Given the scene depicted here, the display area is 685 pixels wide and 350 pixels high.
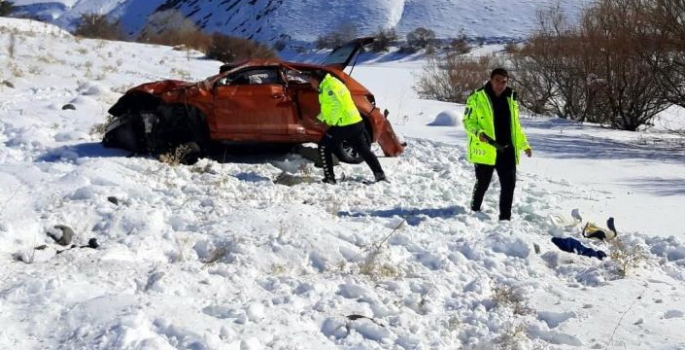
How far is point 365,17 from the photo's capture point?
290ft

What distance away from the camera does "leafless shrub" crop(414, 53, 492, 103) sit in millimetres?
27297

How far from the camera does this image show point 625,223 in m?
7.87

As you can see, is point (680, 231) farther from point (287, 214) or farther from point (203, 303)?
point (203, 303)

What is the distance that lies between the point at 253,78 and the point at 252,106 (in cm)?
49

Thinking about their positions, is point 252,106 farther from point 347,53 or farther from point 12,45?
point 12,45

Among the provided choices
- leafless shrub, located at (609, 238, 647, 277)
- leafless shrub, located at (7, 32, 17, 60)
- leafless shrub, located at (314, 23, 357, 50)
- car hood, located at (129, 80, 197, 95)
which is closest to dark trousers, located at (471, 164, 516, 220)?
leafless shrub, located at (609, 238, 647, 277)

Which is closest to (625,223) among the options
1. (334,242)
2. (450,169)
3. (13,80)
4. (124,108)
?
(450,169)

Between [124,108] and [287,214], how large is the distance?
3.57 metres

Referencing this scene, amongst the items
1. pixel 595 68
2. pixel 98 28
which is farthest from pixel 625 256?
pixel 98 28

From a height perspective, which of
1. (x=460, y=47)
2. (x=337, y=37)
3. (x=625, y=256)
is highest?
(x=625, y=256)

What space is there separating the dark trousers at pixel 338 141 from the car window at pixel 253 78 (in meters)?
1.29

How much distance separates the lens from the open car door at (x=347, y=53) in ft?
32.6

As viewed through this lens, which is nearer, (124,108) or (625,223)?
(625,223)

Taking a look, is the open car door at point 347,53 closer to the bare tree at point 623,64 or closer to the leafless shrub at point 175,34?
the bare tree at point 623,64
